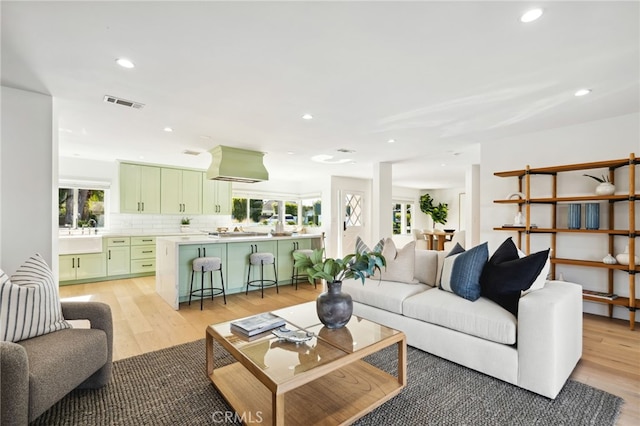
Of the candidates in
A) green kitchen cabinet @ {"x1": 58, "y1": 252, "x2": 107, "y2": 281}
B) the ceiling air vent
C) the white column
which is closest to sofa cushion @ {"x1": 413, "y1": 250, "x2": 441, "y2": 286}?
the white column

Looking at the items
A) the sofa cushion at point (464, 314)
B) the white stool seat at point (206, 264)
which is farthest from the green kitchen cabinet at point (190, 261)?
the sofa cushion at point (464, 314)

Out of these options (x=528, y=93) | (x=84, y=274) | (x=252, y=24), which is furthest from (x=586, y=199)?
(x=84, y=274)

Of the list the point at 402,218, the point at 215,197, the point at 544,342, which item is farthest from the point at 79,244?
the point at 402,218

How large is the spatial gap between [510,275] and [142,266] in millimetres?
6212

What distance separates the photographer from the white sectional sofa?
6.17 feet

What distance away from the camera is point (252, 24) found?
5.82 ft

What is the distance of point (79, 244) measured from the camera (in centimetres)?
530

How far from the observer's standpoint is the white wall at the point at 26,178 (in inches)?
102

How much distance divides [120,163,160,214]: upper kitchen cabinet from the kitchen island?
1.85m

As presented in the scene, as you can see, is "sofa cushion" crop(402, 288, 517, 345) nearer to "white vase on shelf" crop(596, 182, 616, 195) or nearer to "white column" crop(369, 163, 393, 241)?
"white vase on shelf" crop(596, 182, 616, 195)

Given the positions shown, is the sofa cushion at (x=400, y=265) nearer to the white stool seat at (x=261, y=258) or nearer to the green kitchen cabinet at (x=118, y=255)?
the white stool seat at (x=261, y=258)

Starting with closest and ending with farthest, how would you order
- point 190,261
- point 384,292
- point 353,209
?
1. point 384,292
2. point 190,261
3. point 353,209

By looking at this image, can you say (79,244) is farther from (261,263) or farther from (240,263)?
(261,263)

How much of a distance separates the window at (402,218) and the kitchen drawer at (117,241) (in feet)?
26.6
